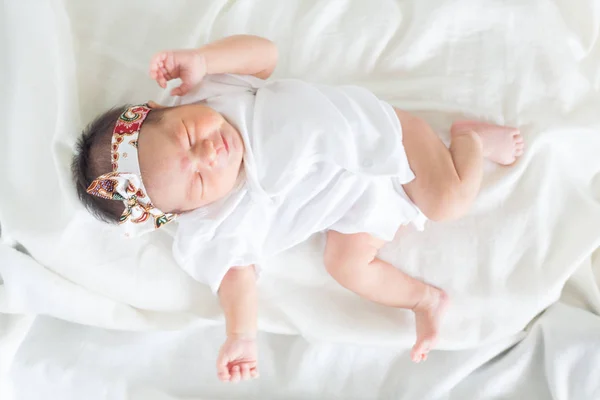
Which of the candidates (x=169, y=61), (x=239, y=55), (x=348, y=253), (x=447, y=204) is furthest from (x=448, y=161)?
(x=169, y=61)

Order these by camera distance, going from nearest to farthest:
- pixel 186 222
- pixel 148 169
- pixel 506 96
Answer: pixel 148 169, pixel 186 222, pixel 506 96

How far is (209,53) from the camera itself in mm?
1096

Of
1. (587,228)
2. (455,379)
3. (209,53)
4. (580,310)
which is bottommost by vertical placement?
(455,379)

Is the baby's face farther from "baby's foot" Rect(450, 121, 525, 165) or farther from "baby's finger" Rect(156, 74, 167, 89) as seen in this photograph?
"baby's foot" Rect(450, 121, 525, 165)

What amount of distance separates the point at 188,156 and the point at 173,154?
26 millimetres

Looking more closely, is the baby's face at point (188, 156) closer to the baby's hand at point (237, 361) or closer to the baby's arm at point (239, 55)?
the baby's arm at point (239, 55)

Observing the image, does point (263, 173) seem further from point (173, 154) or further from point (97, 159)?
point (97, 159)

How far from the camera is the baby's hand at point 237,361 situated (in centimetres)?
109

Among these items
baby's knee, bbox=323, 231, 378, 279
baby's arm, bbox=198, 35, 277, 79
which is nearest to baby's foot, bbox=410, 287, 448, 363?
baby's knee, bbox=323, 231, 378, 279

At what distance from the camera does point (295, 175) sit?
1070 millimetres

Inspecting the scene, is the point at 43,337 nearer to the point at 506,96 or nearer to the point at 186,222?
the point at 186,222

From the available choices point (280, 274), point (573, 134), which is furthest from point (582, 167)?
point (280, 274)

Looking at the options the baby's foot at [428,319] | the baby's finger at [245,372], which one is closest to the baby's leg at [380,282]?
the baby's foot at [428,319]

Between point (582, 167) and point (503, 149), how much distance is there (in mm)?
210
